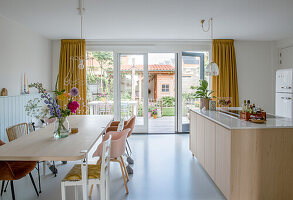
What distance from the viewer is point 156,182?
120 inches

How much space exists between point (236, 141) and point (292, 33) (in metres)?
4.22

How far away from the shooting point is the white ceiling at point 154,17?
3314 millimetres

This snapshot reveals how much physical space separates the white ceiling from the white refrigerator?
38.2 inches

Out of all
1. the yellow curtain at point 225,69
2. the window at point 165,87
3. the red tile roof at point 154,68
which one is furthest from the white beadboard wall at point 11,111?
the window at point 165,87

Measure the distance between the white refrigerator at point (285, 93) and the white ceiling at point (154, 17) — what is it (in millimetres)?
971

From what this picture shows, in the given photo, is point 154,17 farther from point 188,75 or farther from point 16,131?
point 16,131

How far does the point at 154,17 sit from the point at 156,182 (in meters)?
2.73

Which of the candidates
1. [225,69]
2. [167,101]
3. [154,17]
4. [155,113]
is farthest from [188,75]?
[154,17]

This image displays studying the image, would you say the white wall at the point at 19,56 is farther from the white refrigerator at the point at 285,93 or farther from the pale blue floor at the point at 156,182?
the white refrigerator at the point at 285,93

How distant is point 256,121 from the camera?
99.2 inches

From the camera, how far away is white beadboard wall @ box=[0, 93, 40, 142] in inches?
147

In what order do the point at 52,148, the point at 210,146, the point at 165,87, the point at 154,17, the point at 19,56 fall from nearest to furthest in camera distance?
the point at 52,148, the point at 210,146, the point at 154,17, the point at 19,56, the point at 165,87

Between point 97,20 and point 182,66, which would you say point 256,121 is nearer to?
point 97,20

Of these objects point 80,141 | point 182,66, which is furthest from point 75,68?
point 80,141
